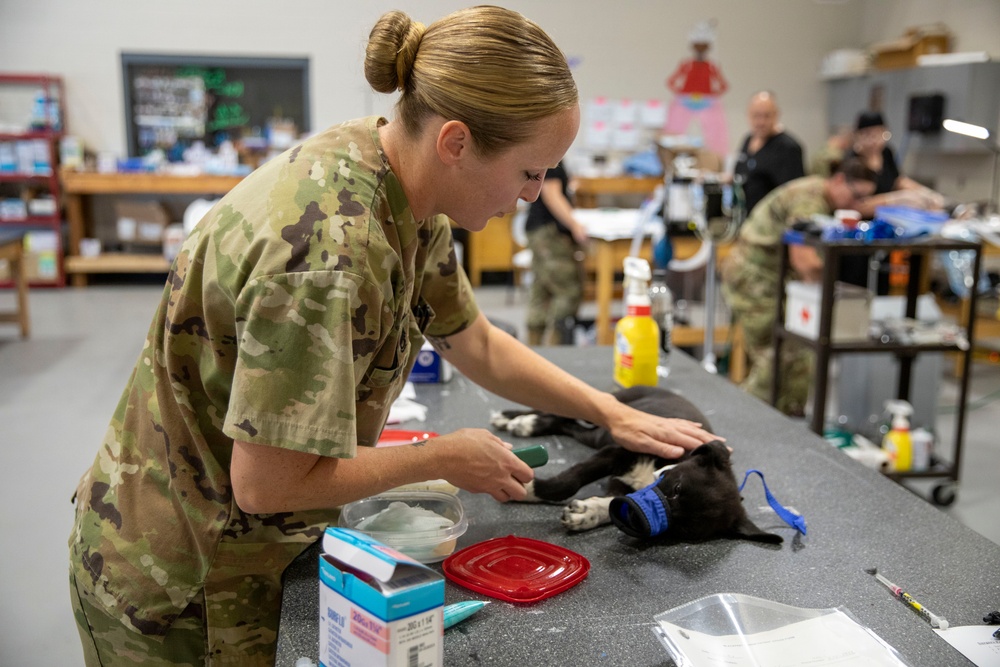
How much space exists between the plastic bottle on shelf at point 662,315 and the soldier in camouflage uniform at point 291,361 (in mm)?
974

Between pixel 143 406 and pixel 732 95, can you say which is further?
pixel 732 95

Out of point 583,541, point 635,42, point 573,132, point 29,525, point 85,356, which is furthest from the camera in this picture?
point 635,42

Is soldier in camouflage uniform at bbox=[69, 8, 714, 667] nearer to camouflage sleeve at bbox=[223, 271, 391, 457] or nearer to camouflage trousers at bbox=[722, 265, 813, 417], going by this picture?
camouflage sleeve at bbox=[223, 271, 391, 457]

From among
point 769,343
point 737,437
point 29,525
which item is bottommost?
point 29,525

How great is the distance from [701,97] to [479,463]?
713 centimetres

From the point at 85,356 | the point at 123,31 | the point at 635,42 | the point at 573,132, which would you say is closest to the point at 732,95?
the point at 635,42

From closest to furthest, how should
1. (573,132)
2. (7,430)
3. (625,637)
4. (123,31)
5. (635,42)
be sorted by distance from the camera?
(625,637) → (573,132) → (7,430) → (123,31) → (635,42)

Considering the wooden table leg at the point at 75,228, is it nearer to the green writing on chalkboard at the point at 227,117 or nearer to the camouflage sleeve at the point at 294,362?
the green writing on chalkboard at the point at 227,117

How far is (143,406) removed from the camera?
1.03 meters

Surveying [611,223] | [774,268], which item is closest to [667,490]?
[774,268]

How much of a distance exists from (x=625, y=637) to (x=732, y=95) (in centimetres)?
756

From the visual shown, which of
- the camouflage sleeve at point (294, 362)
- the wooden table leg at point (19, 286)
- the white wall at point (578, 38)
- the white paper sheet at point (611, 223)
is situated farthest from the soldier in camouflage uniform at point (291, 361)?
the white wall at point (578, 38)

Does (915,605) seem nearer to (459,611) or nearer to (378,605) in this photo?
(459,611)

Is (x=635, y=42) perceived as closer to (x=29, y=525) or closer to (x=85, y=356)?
(x=85, y=356)
